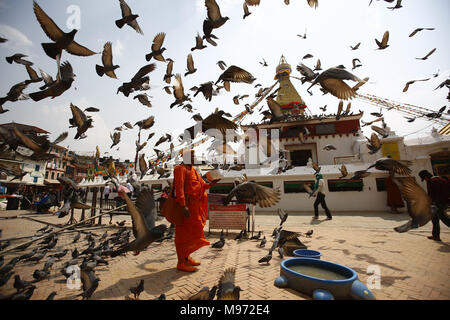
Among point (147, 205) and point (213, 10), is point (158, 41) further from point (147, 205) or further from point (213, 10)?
point (147, 205)

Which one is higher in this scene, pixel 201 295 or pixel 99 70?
pixel 99 70

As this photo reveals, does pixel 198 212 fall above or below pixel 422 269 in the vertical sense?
above

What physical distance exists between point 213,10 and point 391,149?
1564cm

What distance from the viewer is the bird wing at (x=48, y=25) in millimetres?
2742

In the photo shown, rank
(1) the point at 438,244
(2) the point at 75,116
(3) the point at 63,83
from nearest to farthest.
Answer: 1. (3) the point at 63,83
2. (2) the point at 75,116
3. (1) the point at 438,244

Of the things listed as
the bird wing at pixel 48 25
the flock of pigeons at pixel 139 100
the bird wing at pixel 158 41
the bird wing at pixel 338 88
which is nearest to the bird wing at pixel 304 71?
the flock of pigeons at pixel 139 100

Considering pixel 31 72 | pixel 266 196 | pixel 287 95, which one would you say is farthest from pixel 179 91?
pixel 287 95

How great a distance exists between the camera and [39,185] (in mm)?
27844

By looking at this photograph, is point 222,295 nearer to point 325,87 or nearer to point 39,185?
point 325,87

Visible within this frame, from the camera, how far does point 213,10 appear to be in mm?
4023

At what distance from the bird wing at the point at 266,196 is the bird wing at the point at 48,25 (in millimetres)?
4452
